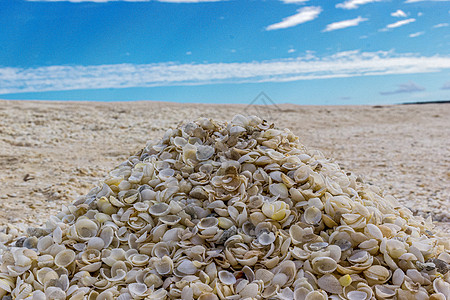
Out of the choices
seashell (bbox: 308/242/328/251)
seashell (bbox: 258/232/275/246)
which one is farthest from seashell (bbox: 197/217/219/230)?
seashell (bbox: 308/242/328/251)

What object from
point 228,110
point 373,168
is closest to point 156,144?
point 373,168

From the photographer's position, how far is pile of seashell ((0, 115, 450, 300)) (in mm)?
1665

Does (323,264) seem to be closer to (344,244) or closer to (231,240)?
(344,244)

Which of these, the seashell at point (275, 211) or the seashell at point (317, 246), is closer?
the seashell at point (317, 246)

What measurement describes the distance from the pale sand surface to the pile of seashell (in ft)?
4.24

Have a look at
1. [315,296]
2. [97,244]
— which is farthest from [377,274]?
[97,244]

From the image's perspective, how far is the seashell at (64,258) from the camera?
6.06ft

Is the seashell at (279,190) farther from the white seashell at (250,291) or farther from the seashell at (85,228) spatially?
the seashell at (85,228)

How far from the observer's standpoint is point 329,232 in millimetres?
1842

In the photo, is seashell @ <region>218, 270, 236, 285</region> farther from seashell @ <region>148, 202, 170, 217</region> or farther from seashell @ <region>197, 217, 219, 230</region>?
seashell @ <region>148, 202, 170, 217</region>

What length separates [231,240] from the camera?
178cm

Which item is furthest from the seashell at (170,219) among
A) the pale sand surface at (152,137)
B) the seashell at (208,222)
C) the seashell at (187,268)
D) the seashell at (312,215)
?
the pale sand surface at (152,137)

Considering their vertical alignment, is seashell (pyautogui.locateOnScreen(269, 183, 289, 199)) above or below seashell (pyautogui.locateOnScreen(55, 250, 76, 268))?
above

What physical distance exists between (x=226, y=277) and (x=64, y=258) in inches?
31.2
